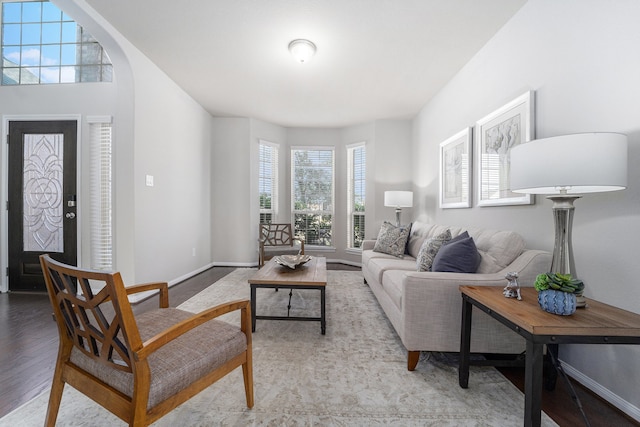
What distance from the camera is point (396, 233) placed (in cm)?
369

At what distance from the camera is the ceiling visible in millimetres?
2299

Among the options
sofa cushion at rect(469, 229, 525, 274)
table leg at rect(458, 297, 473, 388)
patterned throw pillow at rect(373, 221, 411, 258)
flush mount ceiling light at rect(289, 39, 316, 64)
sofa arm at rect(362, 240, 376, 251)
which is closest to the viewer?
table leg at rect(458, 297, 473, 388)

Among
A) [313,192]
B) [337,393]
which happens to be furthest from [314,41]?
[313,192]

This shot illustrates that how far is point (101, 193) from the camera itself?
10.9 ft

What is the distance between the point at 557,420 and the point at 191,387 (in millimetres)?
1754

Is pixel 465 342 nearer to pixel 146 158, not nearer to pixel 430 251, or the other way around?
pixel 430 251

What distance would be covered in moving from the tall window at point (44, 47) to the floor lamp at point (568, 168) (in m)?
4.38

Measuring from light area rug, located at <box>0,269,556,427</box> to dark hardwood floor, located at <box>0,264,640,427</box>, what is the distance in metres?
0.12

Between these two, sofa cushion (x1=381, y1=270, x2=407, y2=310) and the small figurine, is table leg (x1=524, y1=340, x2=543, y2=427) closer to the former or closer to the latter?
the small figurine

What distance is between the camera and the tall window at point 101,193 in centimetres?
331

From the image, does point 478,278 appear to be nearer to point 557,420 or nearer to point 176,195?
point 557,420

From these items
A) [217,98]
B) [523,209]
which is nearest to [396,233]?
[523,209]

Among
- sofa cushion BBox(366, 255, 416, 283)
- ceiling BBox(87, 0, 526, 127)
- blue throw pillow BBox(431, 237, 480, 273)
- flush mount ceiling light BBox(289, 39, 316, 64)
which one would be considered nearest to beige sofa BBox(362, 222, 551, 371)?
blue throw pillow BBox(431, 237, 480, 273)

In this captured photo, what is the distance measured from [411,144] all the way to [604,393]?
4138 millimetres
